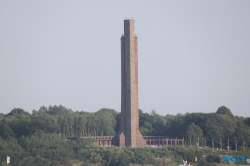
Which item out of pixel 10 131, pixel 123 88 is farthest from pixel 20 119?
pixel 123 88

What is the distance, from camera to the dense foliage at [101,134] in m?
85.6

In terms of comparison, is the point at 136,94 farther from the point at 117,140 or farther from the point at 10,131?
the point at 10,131

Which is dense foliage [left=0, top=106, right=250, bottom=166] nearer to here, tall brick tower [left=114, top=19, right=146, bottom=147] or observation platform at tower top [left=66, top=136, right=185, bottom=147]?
observation platform at tower top [left=66, top=136, right=185, bottom=147]

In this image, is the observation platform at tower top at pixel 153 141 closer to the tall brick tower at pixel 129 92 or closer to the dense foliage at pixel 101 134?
the dense foliage at pixel 101 134

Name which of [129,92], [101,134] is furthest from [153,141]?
[129,92]

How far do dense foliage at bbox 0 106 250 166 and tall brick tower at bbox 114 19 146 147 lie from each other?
3515 mm

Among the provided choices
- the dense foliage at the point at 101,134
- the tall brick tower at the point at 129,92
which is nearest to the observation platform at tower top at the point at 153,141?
the dense foliage at the point at 101,134

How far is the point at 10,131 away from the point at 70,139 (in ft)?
19.4

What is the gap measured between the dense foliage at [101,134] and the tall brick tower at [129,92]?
3.51 m

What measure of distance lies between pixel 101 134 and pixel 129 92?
36.6 feet

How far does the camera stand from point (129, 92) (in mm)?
93562

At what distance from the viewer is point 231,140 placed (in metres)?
95.2

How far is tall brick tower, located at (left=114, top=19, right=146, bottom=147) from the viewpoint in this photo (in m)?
93.2

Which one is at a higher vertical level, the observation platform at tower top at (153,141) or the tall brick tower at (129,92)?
the tall brick tower at (129,92)
